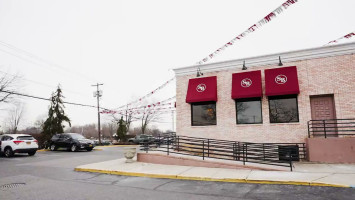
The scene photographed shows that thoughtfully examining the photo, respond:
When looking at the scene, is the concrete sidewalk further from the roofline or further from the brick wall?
the roofline

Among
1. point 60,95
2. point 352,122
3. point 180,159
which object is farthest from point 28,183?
point 60,95

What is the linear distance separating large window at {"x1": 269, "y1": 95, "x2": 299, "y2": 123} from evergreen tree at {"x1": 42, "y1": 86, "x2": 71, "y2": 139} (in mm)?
24595

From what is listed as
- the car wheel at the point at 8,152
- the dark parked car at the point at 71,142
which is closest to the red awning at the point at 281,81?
the dark parked car at the point at 71,142

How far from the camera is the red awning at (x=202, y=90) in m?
13.8

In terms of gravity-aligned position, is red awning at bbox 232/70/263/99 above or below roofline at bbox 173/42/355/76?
below

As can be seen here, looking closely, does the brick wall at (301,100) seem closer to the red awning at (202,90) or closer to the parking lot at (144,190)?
the red awning at (202,90)

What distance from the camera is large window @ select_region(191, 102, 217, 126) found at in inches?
563

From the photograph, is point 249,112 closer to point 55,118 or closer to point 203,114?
point 203,114

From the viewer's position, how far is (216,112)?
1408 centimetres

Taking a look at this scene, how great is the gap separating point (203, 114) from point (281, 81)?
15.7 ft

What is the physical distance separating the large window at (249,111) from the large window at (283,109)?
2.22 ft

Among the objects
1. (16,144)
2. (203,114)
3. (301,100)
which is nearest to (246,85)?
(301,100)

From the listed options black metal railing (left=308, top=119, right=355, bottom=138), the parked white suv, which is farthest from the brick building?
the parked white suv

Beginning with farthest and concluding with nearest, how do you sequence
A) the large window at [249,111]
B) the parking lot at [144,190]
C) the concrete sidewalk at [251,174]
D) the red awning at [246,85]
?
the large window at [249,111] → the red awning at [246,85] → the concrete sidewalk at [251,174] → the parking lot at [144,190]
